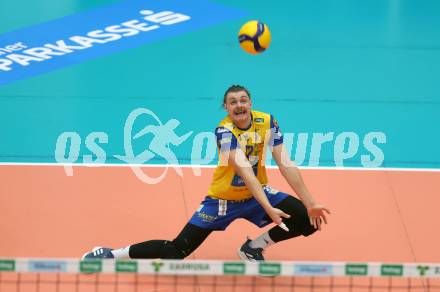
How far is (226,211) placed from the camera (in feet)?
27.9

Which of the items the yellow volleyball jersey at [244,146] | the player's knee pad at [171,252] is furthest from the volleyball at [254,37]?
the player's knee pad at [171,252]

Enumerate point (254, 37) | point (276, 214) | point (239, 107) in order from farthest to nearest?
point (254, 37) → point (239, 107) → point (276, 214)

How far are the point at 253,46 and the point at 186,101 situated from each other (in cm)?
378

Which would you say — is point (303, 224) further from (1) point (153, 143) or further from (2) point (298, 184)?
(1) point (153, 143)

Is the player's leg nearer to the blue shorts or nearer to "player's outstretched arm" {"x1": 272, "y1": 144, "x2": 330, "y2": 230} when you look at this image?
the blue shorts

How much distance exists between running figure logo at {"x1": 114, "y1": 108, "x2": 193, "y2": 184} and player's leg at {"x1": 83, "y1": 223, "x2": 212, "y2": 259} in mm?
2367

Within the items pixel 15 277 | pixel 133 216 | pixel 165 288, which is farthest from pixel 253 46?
pixel 15 277

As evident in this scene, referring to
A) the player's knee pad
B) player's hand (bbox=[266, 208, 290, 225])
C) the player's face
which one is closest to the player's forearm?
player's hand (bbox=[266, 208, 290, 225])

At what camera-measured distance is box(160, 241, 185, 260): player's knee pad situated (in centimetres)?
838

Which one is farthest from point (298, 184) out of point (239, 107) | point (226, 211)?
point (239, 107)

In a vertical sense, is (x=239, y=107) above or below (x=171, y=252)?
above

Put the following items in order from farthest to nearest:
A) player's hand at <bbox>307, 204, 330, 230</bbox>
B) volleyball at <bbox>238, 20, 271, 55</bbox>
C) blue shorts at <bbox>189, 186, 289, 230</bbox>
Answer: volleyball at <bbox>238, 20, 271, 55</bbox>, blue shorts at <bbox>189, 186, 289, 230</bbox>, player's hand at <bbox>307, 204, 330, 230</bbox>

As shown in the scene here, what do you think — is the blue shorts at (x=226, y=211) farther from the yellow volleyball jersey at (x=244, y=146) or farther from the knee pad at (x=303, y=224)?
the knee pad at (x=303, y=224)

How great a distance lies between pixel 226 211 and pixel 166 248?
78cm
